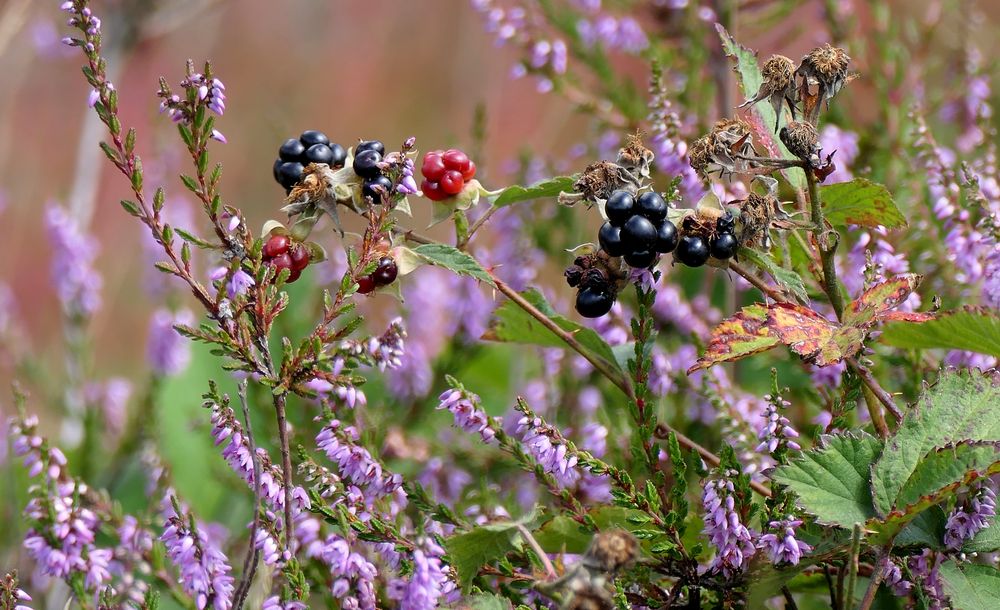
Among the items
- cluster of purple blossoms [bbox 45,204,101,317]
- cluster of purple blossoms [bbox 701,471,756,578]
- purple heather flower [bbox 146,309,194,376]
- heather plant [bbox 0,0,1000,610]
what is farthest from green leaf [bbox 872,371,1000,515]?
cluster of purple blossoms [bbox 45,204,101,317]

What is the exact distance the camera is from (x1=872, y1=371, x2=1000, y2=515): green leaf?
795mm

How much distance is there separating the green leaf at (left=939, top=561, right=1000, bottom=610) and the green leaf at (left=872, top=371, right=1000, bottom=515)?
0.23 ft

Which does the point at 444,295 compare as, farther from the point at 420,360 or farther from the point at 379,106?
the point at 379,106

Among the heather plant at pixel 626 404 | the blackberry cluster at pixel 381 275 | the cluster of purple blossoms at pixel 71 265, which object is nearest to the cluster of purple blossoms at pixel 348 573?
the heather plant at pixel 626 404

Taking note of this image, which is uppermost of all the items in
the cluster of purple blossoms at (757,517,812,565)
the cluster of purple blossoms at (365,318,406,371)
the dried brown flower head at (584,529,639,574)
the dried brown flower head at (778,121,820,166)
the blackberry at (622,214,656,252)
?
the dried brown flower head at (778,121,820,166)

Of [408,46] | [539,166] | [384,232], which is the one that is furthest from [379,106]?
[384,232]

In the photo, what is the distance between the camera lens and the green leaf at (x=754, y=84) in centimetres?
91

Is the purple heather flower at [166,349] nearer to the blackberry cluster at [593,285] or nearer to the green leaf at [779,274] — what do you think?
the blackberry cluster at [593,285]

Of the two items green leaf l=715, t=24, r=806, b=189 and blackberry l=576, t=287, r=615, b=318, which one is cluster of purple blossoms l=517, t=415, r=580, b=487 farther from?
green leaf l=715, t=24, r=806, b=189

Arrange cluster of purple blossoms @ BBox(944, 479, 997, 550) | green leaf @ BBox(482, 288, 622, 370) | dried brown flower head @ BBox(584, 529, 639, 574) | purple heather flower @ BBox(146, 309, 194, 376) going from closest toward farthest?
1. dried brown flower head @ BBox(584, 529, 639, 574)
2. cluster of purple blossoms @ BBox(944, 479, 997, 550)
3. green leaf @ BBox(482, 288, 622, 370)
4. purple heather flower @ BBox(146, 309, 194, 376)

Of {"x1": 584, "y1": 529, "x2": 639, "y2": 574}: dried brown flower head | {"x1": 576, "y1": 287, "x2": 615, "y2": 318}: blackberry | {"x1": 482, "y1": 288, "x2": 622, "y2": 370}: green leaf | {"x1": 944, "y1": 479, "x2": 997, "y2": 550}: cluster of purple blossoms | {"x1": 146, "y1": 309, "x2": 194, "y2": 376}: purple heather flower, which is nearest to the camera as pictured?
{"x1": 584, "y1": 529, "x2": 639, "y2": 574}: dried brown flower head

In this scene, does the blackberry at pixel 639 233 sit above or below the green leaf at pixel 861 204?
below

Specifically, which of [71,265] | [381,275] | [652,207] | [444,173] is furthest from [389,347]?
[71,265]

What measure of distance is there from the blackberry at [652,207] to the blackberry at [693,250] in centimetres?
3
